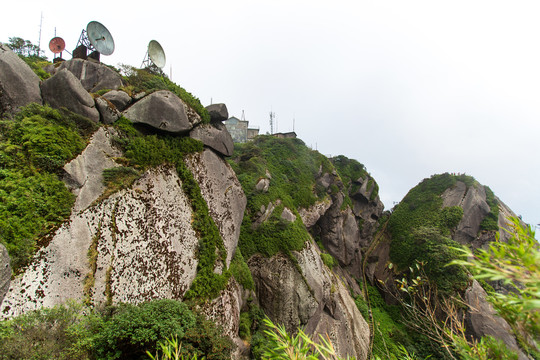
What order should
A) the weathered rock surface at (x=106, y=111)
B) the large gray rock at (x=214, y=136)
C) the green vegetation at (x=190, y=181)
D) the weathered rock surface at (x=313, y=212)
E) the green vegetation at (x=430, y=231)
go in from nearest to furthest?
the weathered rock surface at (x=106, y=111)
the green vegetation at (x=190, y=181)
the large gray rock at (x=214, y=136)
the green vegetation at (x=430, y=231)
the weathered rock surface at (x=313, y=212)

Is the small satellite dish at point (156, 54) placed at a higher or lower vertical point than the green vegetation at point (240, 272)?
higher

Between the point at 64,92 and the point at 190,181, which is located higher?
the point at 64,92

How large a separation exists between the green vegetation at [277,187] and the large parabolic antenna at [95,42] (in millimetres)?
13171

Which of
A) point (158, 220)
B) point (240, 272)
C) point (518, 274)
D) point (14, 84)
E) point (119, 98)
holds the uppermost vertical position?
point (119, 98)

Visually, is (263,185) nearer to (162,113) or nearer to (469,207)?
(162,113)

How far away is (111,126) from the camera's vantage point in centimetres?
1180

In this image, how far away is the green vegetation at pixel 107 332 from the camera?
224 inches

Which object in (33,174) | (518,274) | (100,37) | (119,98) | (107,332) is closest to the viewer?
(518,274)

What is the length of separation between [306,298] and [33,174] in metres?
16.7

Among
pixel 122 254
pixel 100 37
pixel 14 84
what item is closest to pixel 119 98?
pixel 14 84

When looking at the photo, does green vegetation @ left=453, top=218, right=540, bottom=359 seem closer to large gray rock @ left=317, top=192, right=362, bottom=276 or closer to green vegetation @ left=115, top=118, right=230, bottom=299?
green vegetation @ left=115, top=118, right=230, bottom=299

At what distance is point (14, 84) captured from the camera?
9.56 metres

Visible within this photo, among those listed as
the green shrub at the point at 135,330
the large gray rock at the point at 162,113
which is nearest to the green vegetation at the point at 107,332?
the green shrub at the point at 135,330

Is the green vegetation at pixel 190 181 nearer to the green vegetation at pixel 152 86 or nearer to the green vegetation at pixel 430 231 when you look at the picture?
the green vegetation at pixel 152 86
